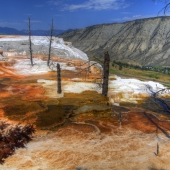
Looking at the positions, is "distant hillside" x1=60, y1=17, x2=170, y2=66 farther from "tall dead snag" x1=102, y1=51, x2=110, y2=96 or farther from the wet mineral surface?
the wet mineral surface

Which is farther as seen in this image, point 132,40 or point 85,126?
point 132,40

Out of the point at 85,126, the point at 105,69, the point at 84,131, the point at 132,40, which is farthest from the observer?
the point at 132,40

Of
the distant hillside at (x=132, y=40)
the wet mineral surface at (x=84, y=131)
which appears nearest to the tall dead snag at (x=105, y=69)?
the wet mineral surface at (x=84, y=131)

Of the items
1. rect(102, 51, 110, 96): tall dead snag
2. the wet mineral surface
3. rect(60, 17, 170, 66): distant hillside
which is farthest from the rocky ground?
rect(60, 17, 170, 66): distant hillside

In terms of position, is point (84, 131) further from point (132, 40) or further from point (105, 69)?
point (132, 40)

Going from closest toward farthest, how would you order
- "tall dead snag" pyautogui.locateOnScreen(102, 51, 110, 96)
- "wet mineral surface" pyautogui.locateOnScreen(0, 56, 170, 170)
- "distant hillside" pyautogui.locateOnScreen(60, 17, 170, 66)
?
"wet mineral surface" pyautogui.locateOnScreen(0, 56, 170, 170) → "tall dead snag" pyautogui.locateOnScreen(102, 51, 110, 96) → "distant hillside" pyautogui.locateOnScreen(60, 17, 170, 66)

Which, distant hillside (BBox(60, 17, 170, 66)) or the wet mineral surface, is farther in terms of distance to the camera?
distant hillside (BBox(60, 17, 170, 66))

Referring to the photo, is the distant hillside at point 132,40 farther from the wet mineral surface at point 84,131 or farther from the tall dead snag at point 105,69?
the wet mineral surface at point 84,131

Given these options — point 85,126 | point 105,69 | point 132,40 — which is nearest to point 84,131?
point 85,126
